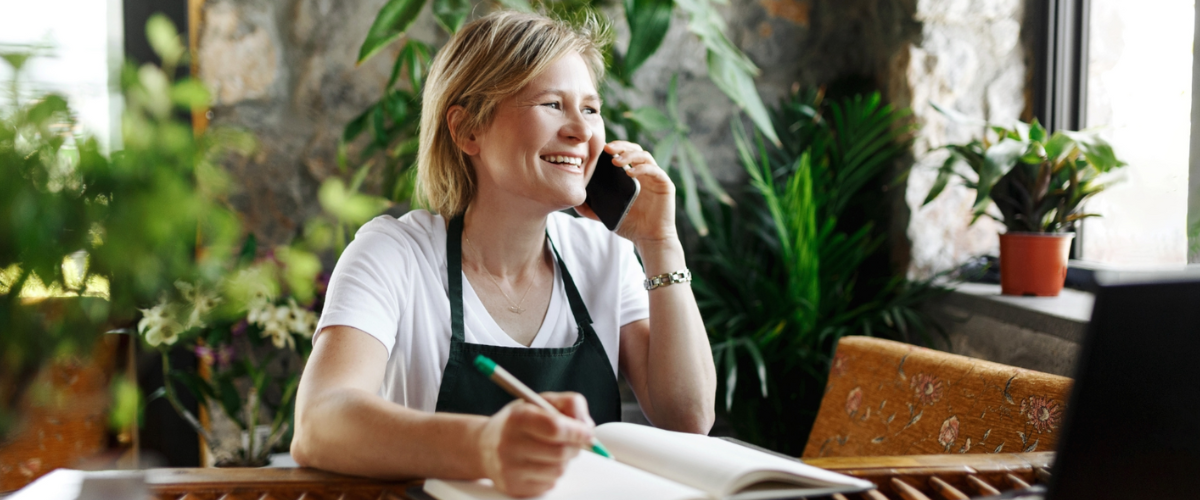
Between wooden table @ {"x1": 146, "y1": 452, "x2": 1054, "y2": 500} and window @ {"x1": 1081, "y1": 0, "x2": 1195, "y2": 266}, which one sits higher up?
window @ {"x1": 1081, "y1": 0, "x2": 1195, "y2": 266}

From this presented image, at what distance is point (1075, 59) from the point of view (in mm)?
2223

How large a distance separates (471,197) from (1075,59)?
1800 millimetres

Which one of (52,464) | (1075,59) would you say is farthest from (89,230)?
(1075,59)

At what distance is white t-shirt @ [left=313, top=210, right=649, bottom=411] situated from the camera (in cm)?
116

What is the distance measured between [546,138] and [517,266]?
0.26 metres

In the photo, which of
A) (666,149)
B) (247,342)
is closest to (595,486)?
(666,149)

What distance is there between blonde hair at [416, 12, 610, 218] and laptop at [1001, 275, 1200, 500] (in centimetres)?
93

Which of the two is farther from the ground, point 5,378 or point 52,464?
point 5,378

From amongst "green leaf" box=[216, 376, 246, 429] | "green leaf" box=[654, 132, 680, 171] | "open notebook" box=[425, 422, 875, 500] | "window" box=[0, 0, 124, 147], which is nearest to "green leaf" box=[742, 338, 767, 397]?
"green leaf" box=[654, 132, 680, 171]

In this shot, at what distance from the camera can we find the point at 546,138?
4.20 feet

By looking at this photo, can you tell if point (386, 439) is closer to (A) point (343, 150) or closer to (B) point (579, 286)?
(B) point (579, 286)

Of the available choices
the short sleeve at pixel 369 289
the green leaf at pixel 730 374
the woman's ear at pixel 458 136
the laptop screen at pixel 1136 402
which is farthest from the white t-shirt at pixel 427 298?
the laptop screen at pixel 1136 402

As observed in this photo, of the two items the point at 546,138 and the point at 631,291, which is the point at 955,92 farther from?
the point at 546,138

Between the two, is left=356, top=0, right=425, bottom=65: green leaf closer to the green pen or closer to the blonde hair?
the blonde hair
